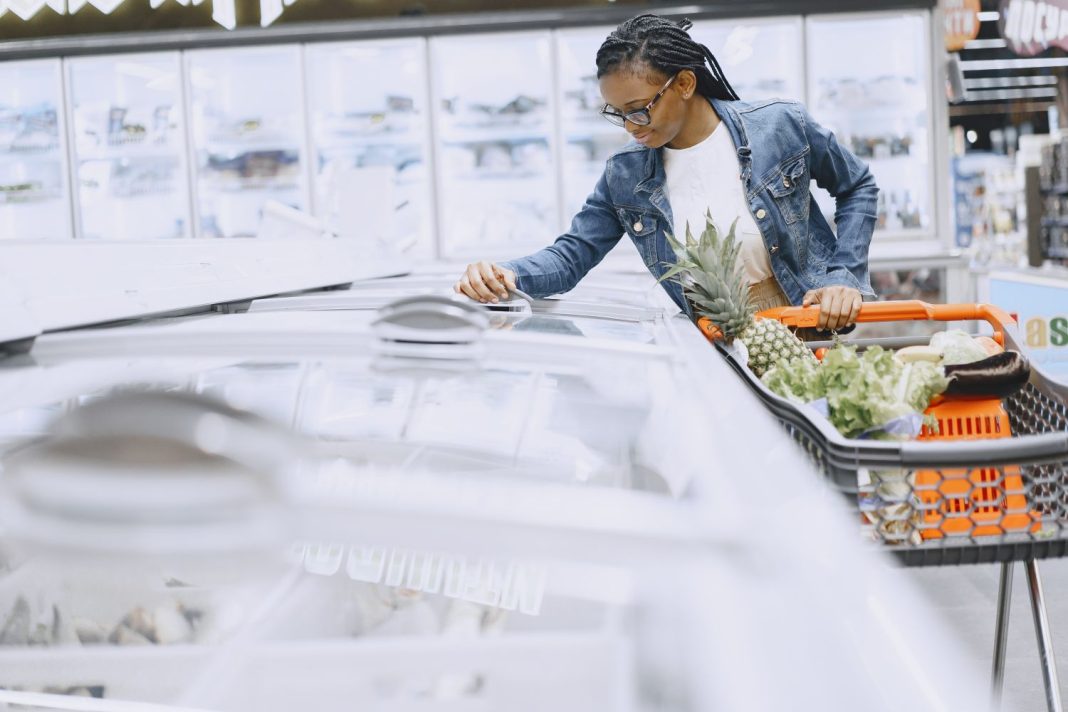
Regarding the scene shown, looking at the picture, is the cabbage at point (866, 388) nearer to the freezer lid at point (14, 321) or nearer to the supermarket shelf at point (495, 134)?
the freezer lid at point (14, 321)

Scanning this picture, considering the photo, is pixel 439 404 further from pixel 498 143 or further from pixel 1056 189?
pixel 1056 189

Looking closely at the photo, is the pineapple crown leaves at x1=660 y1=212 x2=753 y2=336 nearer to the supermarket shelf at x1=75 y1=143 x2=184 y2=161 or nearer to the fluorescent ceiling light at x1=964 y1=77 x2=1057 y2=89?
the supermarket shelf at x1=75 y1=143 x2=184 y2=161

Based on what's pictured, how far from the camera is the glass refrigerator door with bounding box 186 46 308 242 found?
5730mm

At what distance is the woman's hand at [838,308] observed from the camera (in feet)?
5.55

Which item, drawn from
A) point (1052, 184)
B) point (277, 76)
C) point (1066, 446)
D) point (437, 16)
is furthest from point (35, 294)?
point (1052, 184)

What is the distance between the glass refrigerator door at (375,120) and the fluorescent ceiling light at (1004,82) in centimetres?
1253

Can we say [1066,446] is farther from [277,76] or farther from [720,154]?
[277,76]

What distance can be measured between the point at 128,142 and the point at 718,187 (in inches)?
182

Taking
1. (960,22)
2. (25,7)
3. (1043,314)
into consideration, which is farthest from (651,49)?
(25,7)

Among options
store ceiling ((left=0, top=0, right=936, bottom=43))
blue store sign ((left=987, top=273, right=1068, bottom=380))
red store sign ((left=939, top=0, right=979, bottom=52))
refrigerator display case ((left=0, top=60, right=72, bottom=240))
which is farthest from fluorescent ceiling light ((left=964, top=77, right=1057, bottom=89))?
refrigerator display case ((left=0, top=60, right=72, bottom=240))

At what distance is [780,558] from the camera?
603 millimetres

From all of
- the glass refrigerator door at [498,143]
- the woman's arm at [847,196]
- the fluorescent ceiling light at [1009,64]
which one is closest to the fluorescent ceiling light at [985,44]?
the fluorescent ceiling light at [1009,64]

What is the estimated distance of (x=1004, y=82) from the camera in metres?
15.7

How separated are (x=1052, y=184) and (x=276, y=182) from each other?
8.04 meters
